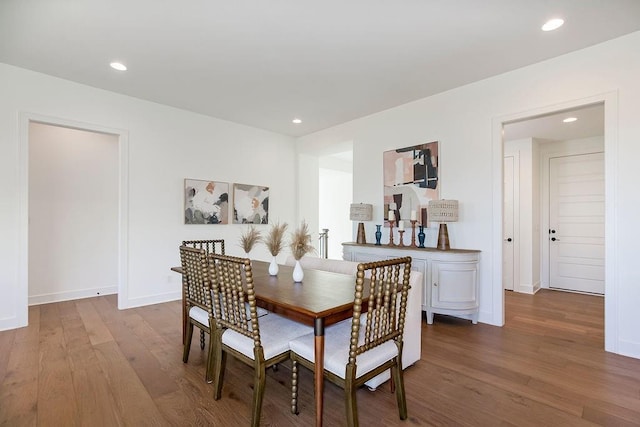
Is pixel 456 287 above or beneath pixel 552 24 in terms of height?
beneath

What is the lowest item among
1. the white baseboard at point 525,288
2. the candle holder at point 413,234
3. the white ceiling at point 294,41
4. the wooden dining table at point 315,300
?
the white baseboard at point 525,288

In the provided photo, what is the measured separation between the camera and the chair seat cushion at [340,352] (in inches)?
66.4

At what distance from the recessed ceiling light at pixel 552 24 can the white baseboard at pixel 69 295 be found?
20.8ft

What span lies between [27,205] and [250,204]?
2.86m

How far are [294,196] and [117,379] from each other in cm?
433

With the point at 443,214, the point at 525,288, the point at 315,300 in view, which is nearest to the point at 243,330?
the point at 315,300

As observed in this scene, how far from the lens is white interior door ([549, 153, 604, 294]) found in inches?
200

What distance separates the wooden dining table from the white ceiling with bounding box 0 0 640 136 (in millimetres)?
2088

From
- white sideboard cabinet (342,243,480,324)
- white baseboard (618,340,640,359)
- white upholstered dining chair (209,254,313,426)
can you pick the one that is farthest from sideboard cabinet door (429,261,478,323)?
white upholstered dining chair (209,254,313,426)

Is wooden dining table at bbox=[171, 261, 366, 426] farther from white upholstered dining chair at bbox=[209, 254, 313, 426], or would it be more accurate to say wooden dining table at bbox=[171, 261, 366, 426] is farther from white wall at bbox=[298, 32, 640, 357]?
white wall at bbox=[298, 32, 640, 357]

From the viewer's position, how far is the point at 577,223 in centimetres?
529

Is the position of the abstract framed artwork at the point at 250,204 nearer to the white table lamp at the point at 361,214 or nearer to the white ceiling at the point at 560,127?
the white table lamp at the point at 361,214

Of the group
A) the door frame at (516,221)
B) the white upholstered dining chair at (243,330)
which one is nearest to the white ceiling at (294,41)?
the white upholstered dining chair at (243,330)

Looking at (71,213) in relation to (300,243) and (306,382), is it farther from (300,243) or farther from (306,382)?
(306,382)
